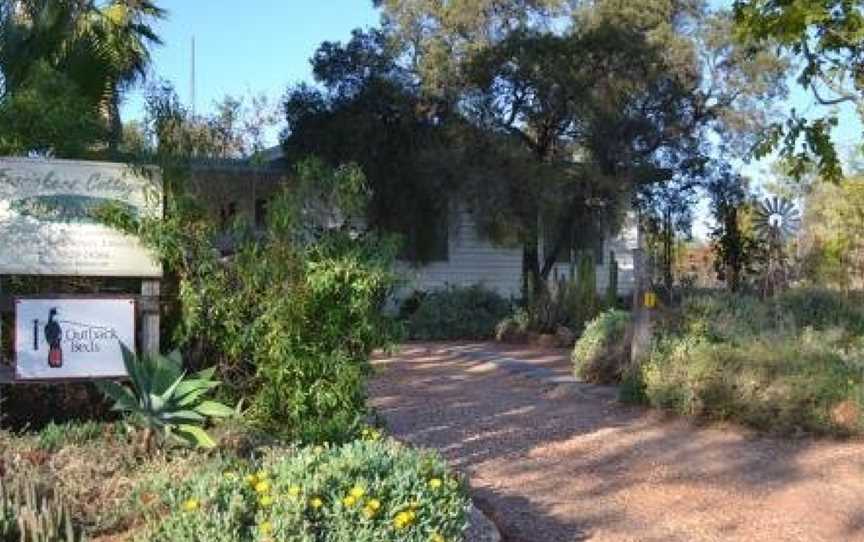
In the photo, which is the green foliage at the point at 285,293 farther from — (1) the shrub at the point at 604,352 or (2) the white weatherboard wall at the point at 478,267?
(2) the white weatherboard wall at the point at 478,267

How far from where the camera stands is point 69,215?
6957mm

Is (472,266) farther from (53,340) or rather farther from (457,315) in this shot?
(53,340)

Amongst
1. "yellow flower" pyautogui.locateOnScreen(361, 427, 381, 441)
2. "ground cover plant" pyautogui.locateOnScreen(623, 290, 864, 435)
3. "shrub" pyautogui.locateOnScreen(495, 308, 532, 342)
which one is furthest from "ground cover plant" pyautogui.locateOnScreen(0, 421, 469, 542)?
"shrub" pyautogui.locateOnScreen(495, 308, 532, 342)

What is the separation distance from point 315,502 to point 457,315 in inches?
644

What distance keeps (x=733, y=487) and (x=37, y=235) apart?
5.01 metres

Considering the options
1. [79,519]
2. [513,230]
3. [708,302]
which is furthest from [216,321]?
[513,230]

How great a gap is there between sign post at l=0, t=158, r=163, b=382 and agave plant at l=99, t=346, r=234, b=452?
1.31ft

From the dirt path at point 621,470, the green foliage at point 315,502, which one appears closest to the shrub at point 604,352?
the dirt path at point 621,470

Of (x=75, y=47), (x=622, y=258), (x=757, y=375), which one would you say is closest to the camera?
(x=757, y=375)

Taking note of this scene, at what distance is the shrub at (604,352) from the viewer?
12.4 metres

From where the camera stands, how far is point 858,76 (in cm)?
834

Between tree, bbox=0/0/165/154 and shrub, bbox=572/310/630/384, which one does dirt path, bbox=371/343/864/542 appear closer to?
shrub, bbox=572/310/630/384

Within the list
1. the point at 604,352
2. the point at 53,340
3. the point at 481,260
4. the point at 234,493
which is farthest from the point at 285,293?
the point at 481,260

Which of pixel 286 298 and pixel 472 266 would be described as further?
pixel 472 266
